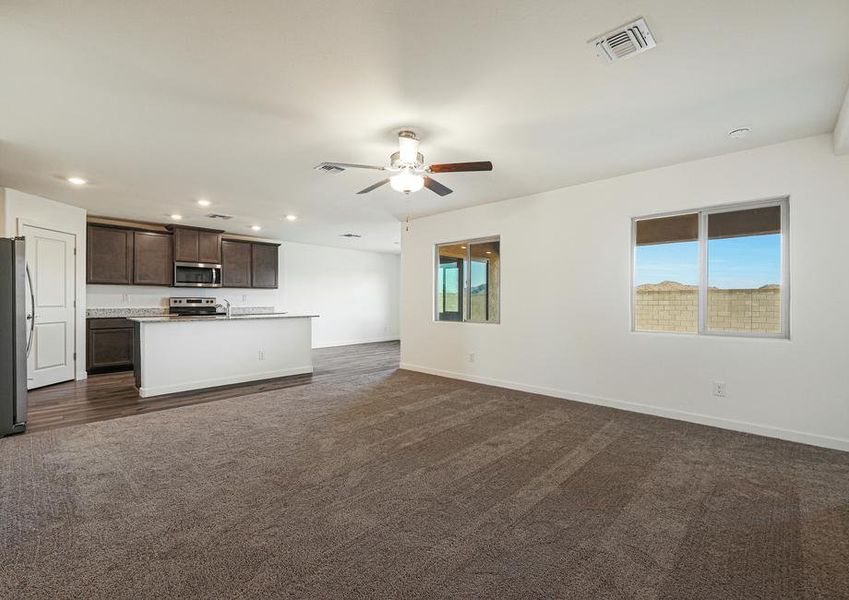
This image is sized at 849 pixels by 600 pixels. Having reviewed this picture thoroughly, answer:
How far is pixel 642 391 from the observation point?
13.4 ft

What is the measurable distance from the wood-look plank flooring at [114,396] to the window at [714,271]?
4076mm

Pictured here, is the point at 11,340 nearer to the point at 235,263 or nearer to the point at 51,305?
the point at 51,305

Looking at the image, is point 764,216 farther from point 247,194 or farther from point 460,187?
point 247,194

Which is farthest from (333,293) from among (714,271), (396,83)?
(714,271)

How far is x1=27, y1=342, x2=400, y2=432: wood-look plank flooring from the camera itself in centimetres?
402

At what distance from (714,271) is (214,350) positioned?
5.86 m

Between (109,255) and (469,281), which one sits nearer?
(469,281)

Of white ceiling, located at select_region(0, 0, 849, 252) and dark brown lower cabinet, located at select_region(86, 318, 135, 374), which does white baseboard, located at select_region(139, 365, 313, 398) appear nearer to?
dark brown lower cabinet, located at select_region(86, 318, 135, 374)

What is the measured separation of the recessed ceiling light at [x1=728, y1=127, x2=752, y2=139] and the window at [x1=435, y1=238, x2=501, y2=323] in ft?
8.98

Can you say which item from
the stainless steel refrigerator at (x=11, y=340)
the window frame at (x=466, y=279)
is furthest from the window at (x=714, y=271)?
the stainless steel refrigerator at (x=11, y=340)

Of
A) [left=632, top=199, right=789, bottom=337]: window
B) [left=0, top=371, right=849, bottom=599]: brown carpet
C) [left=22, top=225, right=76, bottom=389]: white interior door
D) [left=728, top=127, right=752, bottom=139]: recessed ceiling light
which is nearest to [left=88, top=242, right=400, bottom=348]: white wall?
[left=22, top=225, right=76, bottom=389]: white interior door

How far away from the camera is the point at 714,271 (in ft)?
12.5

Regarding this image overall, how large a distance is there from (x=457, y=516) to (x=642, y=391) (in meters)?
2.84

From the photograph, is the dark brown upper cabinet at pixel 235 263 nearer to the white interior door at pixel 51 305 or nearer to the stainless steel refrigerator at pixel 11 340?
the white interior door at pixel 51 305
